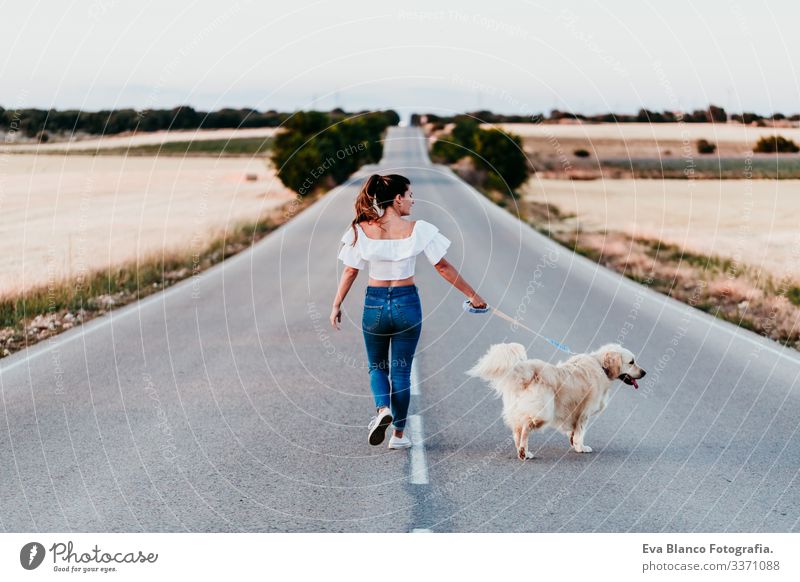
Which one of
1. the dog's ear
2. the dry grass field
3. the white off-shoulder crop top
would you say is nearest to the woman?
the white off-shoulder crop top

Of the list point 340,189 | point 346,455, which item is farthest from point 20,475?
point 340,189

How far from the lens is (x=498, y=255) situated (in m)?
23.3

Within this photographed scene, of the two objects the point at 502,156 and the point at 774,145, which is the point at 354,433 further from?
the point at 502,156

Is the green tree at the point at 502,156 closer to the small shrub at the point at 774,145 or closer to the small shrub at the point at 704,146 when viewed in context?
the small shrub at the point at 704,146

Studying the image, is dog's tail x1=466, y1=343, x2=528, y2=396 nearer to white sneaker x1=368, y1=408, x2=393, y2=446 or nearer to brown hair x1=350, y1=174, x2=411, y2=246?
white sneaker x1=368, y1=408, x2=393, y2=446

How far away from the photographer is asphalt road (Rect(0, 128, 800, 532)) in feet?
19.6

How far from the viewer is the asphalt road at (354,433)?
5.98 metres

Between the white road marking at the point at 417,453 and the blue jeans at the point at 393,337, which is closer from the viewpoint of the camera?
the white road marking at the point at 417,453

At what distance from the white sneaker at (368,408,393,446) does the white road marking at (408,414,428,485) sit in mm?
265

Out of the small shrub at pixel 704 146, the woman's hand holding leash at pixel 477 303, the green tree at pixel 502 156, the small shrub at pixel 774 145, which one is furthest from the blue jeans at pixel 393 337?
the small shrub at pixel 704 146

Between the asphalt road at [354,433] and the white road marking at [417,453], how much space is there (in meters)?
0.02

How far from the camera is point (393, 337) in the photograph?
7.39 meters

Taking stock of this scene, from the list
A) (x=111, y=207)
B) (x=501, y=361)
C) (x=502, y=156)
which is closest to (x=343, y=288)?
(x=501, y=361)

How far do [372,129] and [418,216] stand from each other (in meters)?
32.2
